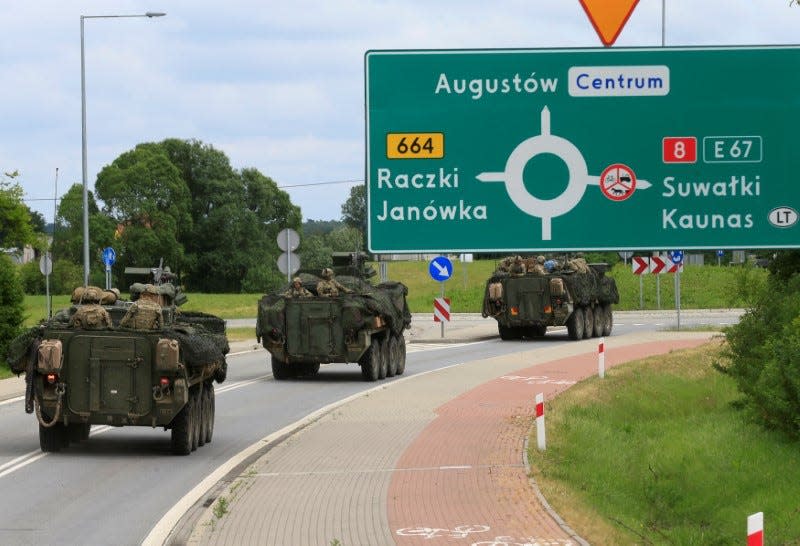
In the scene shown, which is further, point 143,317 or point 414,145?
point 143,317

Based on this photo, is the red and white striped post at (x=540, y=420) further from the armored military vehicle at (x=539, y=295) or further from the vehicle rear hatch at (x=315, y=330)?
the armored military vehicle at (x=539, y=295)

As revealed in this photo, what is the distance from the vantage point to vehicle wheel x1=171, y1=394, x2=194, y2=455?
704 inches

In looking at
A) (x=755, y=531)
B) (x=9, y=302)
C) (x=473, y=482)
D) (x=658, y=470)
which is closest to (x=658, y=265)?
(x=9, y=302)

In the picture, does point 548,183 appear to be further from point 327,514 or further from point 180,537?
point 180,537

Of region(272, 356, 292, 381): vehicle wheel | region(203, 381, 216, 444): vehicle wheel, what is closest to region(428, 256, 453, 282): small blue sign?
region(272, 356, 292, 381): vehicle wheel

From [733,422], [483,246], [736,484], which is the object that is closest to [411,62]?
[483,246]

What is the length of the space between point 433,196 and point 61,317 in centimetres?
648

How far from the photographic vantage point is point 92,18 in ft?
139

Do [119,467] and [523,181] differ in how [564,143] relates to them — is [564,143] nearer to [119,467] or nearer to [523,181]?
[523,181]

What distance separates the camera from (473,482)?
1548 cm

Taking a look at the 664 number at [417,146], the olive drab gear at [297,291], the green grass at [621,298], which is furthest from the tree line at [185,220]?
the 664 number at [417,146]

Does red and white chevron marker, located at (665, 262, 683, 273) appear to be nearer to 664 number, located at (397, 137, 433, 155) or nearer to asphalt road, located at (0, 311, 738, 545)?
asphalt road, located at (0, 311, 738, 545)

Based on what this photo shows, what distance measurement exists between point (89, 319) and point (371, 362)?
11.9 meters

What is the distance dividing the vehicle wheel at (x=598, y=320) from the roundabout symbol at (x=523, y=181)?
104 feet
